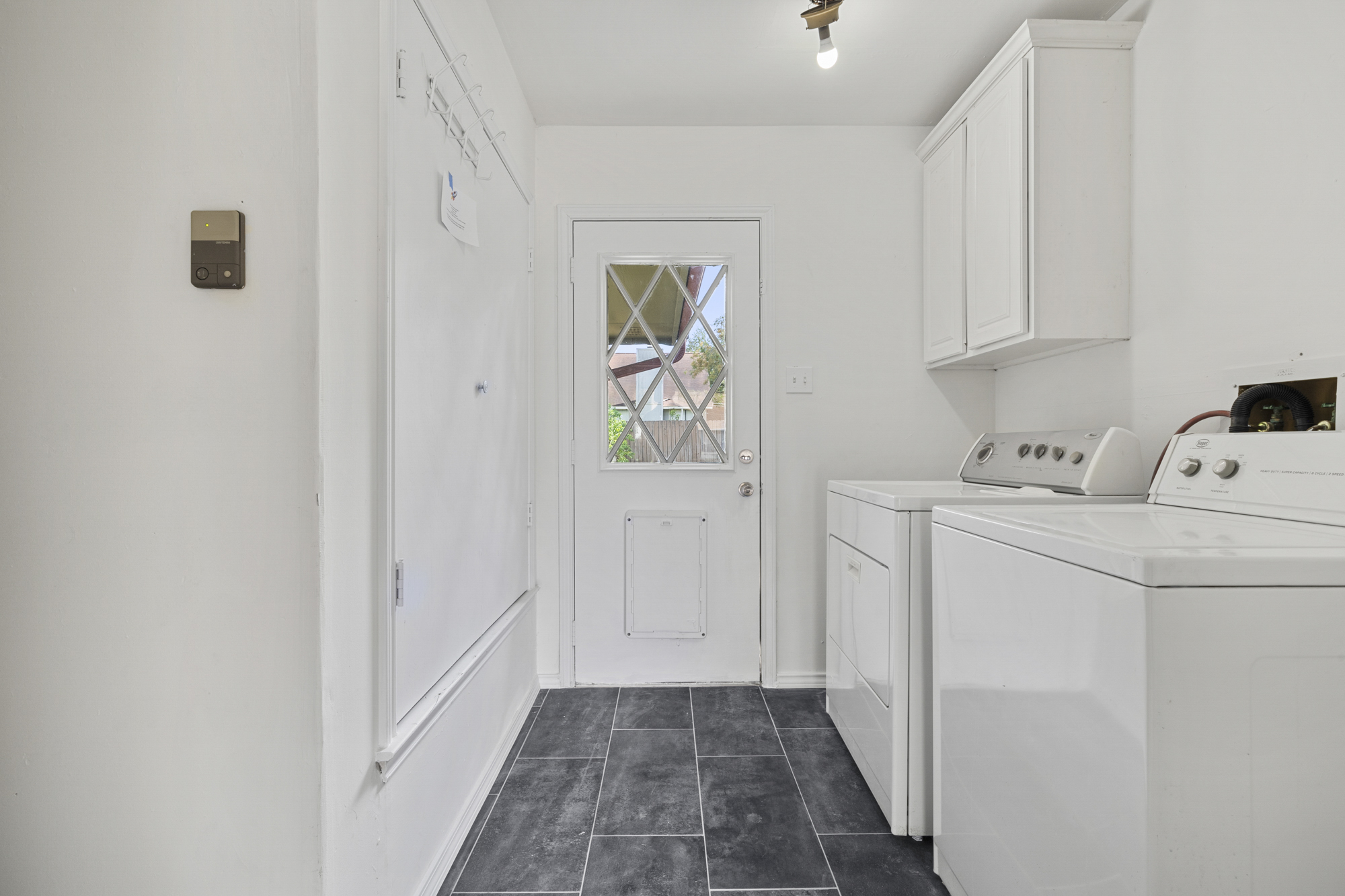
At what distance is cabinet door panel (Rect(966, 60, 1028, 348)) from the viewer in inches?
67.0

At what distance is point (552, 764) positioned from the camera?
181cm

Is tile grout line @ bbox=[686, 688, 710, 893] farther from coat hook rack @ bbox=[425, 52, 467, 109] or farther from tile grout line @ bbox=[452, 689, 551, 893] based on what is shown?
coat hook rack @ bbox=[425, 52, 467, 109]

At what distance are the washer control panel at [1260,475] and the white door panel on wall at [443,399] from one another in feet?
5.30

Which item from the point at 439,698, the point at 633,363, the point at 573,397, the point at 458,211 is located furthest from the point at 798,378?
the point at 439,698

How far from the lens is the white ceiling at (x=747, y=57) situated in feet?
5.74

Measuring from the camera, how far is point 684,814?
5.14ft

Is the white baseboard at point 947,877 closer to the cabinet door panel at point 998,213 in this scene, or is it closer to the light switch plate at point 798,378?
the cabinet door panel at point 998,213

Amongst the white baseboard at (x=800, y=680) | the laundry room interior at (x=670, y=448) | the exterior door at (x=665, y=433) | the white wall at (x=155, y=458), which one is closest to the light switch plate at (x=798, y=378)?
the laundry room interior at (x=670, y=448)

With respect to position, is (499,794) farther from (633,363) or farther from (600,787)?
(633,363)

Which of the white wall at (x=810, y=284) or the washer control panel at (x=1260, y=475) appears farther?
the white wall at (x=810, y=284)

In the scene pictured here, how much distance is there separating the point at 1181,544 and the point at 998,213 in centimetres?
142

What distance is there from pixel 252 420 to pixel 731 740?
1.71m

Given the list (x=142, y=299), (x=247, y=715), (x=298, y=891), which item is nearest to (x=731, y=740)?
(x=298, y=891)

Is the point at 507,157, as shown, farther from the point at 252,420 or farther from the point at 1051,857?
the point at 1051,857
